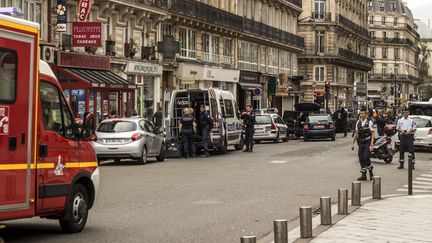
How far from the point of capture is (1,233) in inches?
445

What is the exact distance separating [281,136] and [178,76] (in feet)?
22.7

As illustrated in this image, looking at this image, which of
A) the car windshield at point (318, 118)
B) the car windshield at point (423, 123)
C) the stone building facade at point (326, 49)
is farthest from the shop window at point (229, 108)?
the stone building facade at point (326, 49)

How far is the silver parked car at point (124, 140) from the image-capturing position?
2541 cm

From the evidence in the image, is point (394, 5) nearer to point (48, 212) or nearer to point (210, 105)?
point (210, 105)

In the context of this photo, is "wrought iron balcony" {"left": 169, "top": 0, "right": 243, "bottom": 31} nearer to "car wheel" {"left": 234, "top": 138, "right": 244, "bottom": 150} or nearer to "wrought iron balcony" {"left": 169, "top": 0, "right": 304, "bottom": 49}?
"wrought iron balcony" {"left": 169, "top": 0, "right": 304, "bottom": 49}

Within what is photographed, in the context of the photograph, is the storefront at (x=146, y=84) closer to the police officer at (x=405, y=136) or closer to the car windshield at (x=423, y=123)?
the car windshield at (x=423, y=123)

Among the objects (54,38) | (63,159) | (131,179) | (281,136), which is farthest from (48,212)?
(281,136)

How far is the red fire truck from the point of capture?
9.70m

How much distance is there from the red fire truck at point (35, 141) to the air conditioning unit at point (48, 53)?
2122 centimetres

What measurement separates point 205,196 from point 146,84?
1092 inches

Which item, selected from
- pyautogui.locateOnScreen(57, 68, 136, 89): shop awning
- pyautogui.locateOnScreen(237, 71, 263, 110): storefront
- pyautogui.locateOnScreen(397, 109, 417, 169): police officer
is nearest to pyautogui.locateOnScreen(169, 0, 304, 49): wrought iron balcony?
pyautogui.locateOnScreen(237, 71, 263, 110): storefront

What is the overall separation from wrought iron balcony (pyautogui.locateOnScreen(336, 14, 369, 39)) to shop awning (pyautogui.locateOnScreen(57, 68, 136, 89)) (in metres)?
54.0

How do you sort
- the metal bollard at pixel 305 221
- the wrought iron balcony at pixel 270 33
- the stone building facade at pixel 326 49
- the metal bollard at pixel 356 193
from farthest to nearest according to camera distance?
the stone building facade at pixel 326 49, the wrought iron balcony at pixel 270 33, the metal bollard at pixel 356 193, the metal bollard at pixel 305 221

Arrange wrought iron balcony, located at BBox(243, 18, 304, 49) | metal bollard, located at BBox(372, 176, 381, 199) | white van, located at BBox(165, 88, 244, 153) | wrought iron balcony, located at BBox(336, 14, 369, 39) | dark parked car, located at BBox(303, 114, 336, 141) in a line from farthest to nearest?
wrought iron balcony, located at BBox(336, 14, 369, 39), wrought iron balcony, located at BBox(243, 18, 304, 49), dark parked car, located at BBox(303, 114, 336, 141), white van, located at BBox(165, 88, 244, 153), metal bollard, located at BBox(372, 176, 381, 199)
